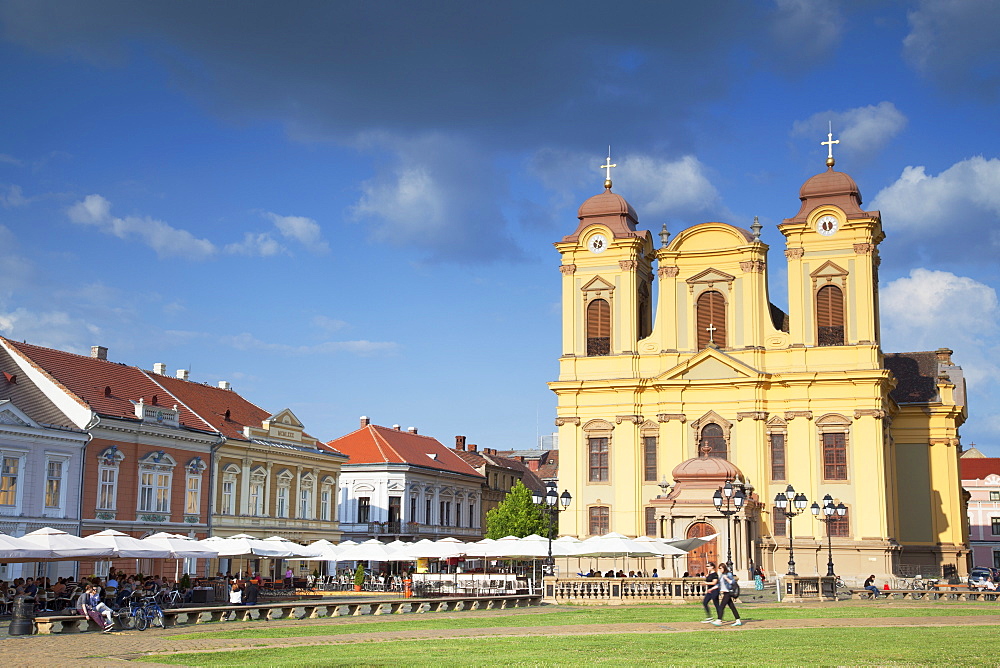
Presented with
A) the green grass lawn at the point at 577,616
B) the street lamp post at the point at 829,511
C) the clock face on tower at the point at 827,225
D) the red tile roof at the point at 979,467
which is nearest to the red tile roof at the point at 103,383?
the green grass lawn at the point at 577,616

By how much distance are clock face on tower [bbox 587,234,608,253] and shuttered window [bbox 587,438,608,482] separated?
371 inches

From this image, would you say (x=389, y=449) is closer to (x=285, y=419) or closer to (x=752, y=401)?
(x=285, y=419)

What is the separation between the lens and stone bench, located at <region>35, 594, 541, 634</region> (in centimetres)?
2625

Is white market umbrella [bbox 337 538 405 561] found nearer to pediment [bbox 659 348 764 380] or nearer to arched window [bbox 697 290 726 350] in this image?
pediment [bbox 659 348 764 380]

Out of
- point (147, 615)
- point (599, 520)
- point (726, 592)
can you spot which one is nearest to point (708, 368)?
point (599, 520)

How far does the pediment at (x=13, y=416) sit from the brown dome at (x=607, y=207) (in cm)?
2880

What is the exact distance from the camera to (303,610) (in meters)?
31.6

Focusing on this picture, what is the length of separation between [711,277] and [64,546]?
111 ft

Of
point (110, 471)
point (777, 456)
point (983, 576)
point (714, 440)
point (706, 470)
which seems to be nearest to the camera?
point (110, 471)

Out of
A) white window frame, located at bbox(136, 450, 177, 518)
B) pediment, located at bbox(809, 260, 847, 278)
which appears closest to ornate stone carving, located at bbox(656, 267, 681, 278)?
pediment, located at bbox(809, 260, 847, 278)

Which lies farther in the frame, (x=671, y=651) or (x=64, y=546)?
(x=64, y=546)

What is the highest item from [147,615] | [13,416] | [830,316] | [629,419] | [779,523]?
[830,316]

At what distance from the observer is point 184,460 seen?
49.5m

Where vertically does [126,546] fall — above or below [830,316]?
below
